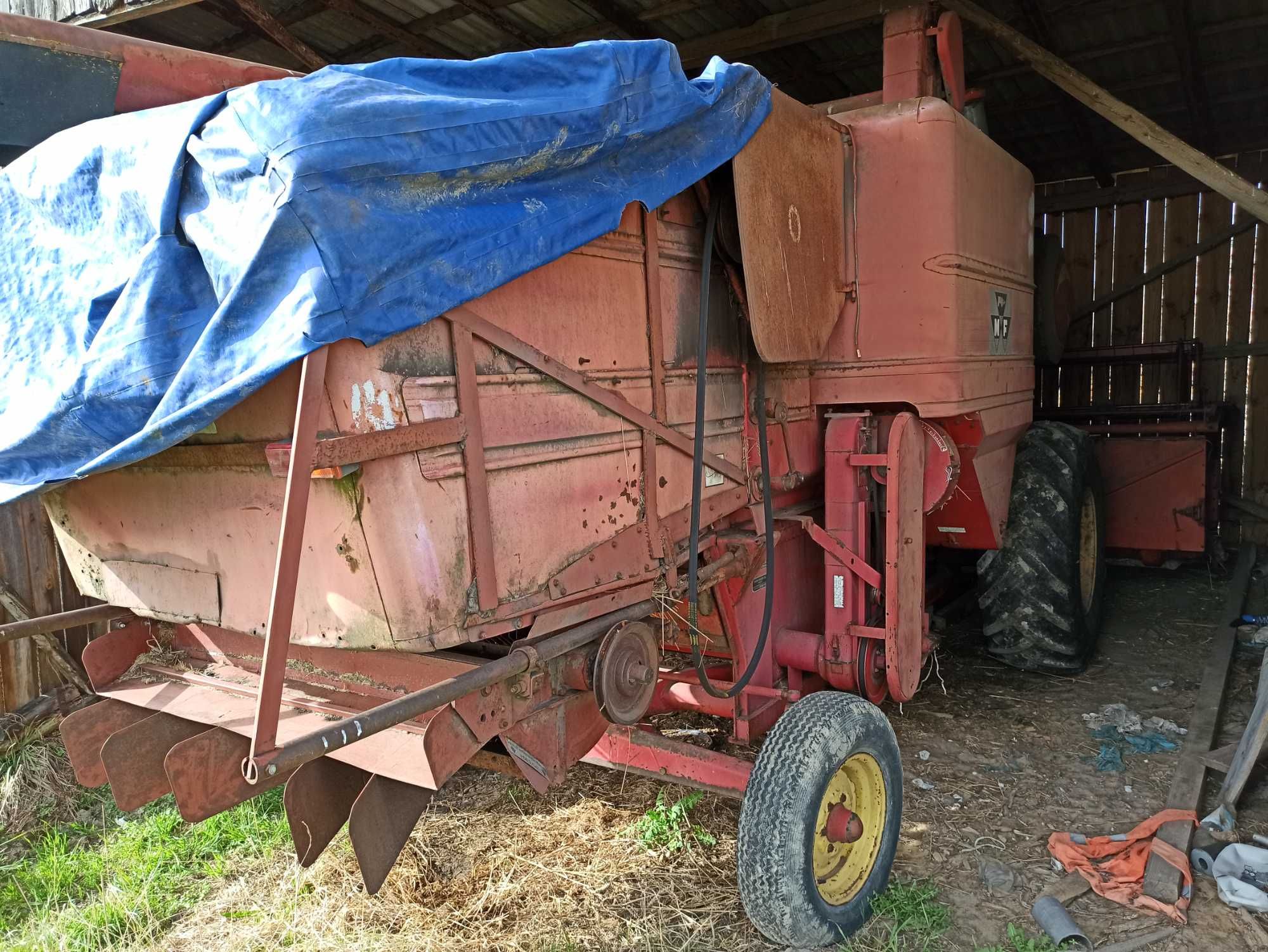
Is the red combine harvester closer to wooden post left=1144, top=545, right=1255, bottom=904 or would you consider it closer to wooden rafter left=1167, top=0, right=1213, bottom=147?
wooden post left=1144, top=545, right=1255, bottom=904

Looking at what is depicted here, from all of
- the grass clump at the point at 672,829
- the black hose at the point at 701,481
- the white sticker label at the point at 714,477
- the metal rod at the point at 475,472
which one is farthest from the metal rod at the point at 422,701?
the grass clump at the point at 672,829

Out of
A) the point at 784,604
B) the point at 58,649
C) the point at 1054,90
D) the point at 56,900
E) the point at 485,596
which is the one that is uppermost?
the point at 1054,90

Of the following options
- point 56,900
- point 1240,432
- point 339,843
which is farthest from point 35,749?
point 1240,432

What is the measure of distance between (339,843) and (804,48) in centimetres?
607

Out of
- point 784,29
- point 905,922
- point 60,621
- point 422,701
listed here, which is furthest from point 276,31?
point 905,922

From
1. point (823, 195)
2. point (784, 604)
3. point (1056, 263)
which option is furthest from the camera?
point (1056, 263)

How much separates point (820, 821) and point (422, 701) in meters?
1.54

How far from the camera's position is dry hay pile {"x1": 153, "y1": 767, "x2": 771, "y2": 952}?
10.1 feet

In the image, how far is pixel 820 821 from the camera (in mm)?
2959

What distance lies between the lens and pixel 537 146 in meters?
2.27

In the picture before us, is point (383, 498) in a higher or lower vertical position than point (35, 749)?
higher

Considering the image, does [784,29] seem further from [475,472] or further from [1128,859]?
[1128,859]

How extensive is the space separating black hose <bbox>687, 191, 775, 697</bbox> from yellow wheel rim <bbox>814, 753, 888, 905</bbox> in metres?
0.50

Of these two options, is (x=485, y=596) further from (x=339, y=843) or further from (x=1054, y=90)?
(x=1054, y=90)
